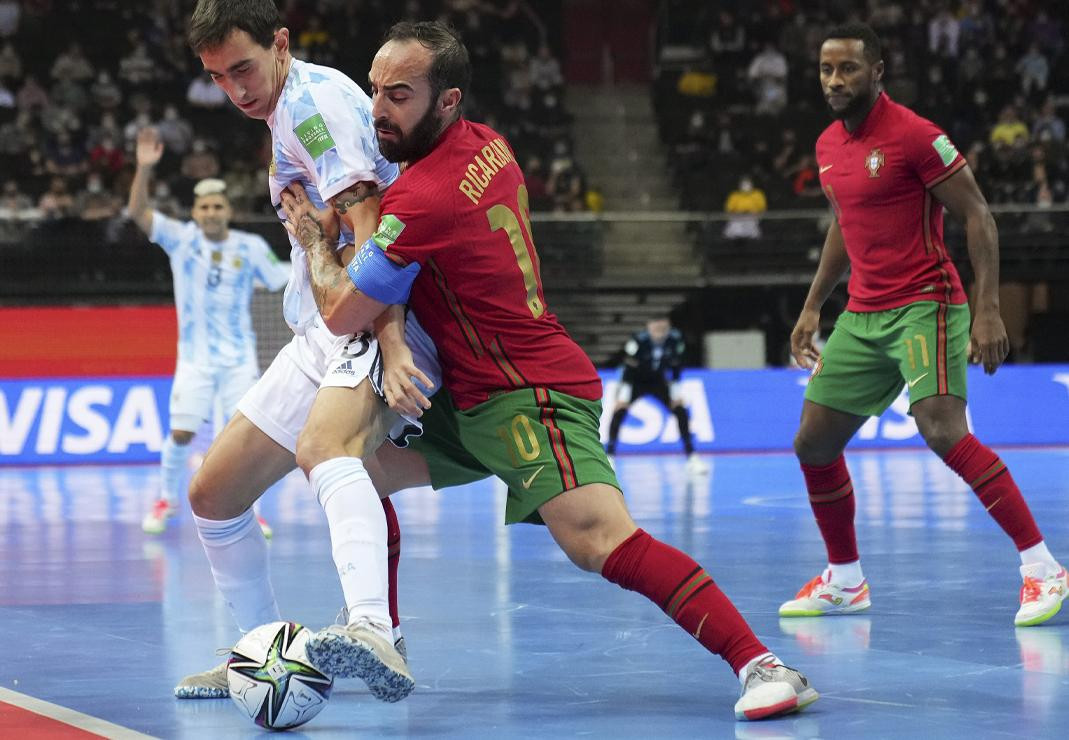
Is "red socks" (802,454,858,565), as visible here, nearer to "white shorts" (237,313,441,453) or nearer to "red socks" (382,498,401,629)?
"red socks" (382,498,401,629)

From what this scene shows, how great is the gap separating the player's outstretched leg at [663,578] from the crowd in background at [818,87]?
53.5 feet

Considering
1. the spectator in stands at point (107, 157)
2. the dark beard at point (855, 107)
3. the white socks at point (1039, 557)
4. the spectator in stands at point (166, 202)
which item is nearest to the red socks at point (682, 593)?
the white socks at point (1039, 557)

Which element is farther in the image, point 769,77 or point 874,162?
point 769,77

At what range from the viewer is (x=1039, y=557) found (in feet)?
20.8

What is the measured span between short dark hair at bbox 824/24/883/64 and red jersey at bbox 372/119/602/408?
2263 mm

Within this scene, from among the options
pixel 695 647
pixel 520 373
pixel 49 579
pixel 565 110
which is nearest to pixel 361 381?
pixel 520 373

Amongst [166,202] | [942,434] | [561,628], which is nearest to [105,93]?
[166,202]

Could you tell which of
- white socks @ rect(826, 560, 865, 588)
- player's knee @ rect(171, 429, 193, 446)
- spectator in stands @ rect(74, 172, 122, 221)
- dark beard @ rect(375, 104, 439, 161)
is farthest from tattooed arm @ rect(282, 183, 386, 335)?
spectator in stands @ rect(74, 172, 122, 221)

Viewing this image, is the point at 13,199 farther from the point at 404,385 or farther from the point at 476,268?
the point at 404,385

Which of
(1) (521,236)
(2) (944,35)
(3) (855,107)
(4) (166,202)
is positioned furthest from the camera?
(2) (944,35)

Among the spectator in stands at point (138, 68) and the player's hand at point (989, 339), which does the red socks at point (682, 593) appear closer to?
the player's hand at point (989, 339)

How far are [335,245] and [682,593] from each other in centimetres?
148

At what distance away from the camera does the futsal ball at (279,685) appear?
4.38m

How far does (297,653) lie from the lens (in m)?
4.42
